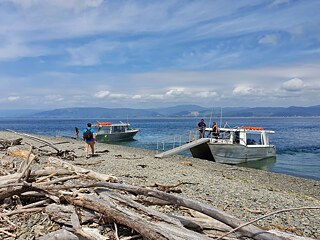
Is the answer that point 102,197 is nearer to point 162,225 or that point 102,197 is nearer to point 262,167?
point 162,225

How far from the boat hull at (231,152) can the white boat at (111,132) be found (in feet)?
62.9

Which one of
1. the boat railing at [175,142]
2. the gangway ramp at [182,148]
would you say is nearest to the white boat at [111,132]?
the boat railing at [175,142]

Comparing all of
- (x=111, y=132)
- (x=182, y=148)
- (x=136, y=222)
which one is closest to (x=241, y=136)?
(x=182, y=148)

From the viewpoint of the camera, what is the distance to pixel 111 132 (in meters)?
45.4

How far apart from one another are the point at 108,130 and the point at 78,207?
4097 cm

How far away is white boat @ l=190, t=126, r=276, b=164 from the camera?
26688 mm

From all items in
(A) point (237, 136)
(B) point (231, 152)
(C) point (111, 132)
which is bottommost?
(B) point (231, 152)

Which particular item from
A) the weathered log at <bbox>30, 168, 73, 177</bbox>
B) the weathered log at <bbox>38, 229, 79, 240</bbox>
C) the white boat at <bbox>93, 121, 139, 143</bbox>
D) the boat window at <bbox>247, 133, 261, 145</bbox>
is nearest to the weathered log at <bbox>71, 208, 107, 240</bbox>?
the weathered log at <bbox>38, 229, 79, 240</bbox>

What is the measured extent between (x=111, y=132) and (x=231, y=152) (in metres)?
22.7

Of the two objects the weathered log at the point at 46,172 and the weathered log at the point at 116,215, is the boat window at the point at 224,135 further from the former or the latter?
the weathered log at the point at 116,215

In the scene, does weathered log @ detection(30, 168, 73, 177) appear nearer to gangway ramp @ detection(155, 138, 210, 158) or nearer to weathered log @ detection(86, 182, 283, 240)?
weathered log @ detection(86, 182, 283, 240)

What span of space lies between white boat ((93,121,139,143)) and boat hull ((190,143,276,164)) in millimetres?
19174

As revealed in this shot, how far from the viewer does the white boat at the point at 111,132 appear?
4431 cm

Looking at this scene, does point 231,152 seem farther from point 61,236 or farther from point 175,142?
point 61,236
